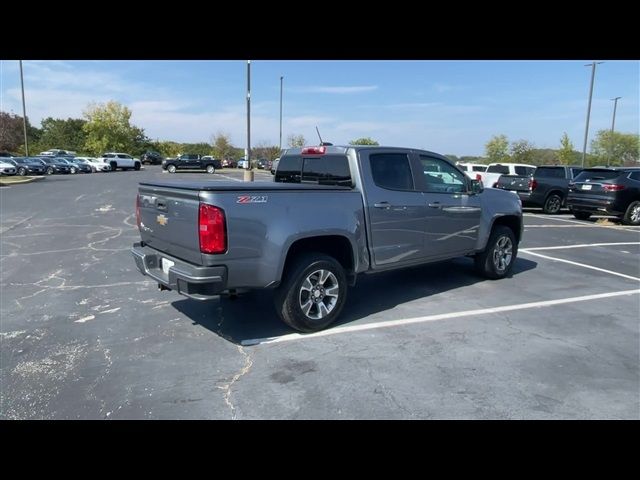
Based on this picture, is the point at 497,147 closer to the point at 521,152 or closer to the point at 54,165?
the point at 521,152

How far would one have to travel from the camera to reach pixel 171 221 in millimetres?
4410

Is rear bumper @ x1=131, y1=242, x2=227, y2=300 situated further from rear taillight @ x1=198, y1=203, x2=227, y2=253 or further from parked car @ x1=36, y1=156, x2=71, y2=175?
parked car @ x1=36, y1=156, x2=71, y2=175

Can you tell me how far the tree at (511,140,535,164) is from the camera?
47781 millimetres

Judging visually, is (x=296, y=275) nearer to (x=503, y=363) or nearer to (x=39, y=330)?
(x=503, y=363)

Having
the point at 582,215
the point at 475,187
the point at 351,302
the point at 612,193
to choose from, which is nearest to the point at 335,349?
the point at 351,302

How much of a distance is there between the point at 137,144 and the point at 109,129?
7.26 m

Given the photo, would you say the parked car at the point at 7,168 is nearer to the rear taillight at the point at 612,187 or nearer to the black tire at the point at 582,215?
the black tire at the point at 582,215

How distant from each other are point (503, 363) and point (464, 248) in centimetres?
260

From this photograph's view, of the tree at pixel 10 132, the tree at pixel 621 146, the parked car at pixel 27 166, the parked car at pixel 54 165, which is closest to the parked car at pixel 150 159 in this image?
the tree at pixel 10 132

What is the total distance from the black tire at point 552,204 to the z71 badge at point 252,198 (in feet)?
51.2

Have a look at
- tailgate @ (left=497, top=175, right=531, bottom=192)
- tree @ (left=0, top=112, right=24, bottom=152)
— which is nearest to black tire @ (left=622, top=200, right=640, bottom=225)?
tailgate @ (left=497, top=175, right=531, bottom=192)

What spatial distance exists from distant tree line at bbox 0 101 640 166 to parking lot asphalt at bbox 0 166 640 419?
1646 inches

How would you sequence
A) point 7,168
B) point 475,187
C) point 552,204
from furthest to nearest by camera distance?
point 7,168 → point 552,204 → point 475,187

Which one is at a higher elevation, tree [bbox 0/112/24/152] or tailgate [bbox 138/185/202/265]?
tree [bbox 0/112/24/152]
